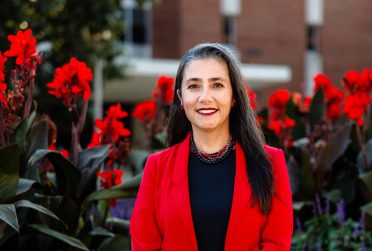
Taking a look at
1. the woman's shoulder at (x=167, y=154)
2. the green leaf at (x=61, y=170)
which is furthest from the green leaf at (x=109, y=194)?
the woman's shoulder at (x=167, y=154)

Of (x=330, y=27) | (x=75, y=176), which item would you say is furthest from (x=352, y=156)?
(x=330, y=27)

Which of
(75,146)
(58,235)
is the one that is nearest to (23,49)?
(75,146)

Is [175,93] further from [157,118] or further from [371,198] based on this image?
[157,118]

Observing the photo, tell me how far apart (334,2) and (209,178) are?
26810 mm

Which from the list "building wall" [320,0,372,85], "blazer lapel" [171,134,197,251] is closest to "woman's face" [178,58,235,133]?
"blazer lapel" [171,134,197,251]

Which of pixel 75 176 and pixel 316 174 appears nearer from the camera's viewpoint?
pixel 75 176

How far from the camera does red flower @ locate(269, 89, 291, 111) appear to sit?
4695mm

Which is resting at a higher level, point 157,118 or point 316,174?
point 157,118

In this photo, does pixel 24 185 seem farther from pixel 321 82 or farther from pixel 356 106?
pixel 321 82

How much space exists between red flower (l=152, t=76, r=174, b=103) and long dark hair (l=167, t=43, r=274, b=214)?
2.31 meters

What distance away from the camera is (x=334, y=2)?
27.7 meters

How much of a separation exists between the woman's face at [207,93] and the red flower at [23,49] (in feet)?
4.80

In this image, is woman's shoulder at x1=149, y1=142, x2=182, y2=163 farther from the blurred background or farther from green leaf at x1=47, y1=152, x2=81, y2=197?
the blurred background

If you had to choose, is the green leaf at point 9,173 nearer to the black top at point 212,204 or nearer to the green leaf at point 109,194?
the green leaf at point 109,194
